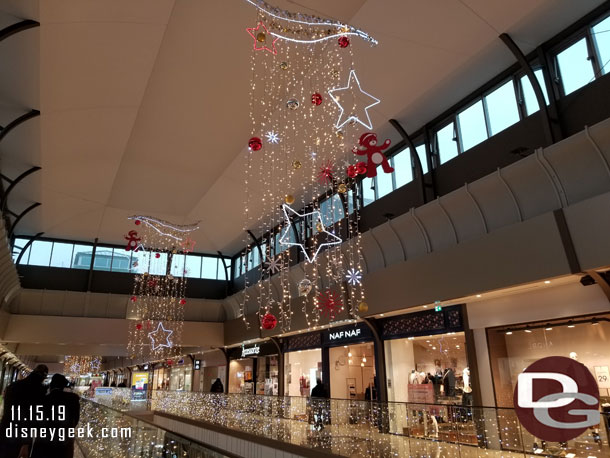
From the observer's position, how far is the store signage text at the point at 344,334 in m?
14.1

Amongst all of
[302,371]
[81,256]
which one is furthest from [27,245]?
[302,371]

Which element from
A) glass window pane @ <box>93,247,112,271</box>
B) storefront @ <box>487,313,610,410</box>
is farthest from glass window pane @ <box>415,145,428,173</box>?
glass window pane @ <box>93,247,112,271</box>

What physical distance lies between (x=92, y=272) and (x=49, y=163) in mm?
10222

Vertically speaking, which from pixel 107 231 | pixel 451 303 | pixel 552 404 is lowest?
pixel 552 404

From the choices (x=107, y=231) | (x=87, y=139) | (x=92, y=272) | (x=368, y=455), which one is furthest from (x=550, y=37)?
(x=92, y=272)

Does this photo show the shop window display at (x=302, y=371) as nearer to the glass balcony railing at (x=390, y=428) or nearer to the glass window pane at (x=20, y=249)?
the glass balcony railing at (x=390, y=428)

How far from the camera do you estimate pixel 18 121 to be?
10531 mm

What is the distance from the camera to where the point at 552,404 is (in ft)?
9.84

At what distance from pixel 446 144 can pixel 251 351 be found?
1385 cm

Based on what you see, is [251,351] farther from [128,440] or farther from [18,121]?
[128,440]

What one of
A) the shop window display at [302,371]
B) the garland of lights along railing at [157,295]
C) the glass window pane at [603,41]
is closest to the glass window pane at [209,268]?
the garland of lights along railing at [157,295]

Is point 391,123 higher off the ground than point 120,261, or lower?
higher

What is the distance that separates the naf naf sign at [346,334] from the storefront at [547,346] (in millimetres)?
4356

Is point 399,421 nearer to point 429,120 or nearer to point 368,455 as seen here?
point 368,455
